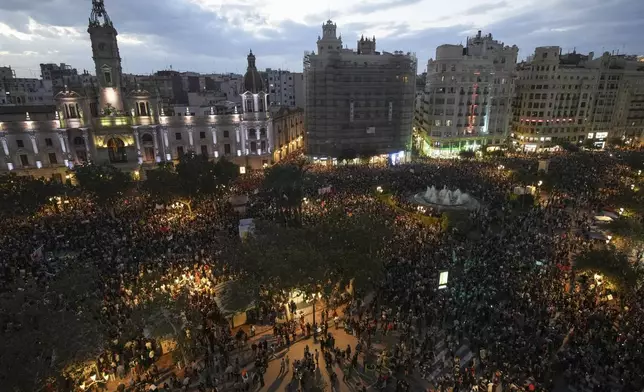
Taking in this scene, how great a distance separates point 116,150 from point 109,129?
10.0 ft

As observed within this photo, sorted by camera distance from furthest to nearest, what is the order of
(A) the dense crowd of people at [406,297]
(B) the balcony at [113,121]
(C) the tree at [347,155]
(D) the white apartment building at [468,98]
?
(D) the white apartment building at [468,98] → (C) the tree at [347,155] → (B) the balcony at [113,121] → (A) the dense crowd of people at [406,297]

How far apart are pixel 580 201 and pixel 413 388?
31.4 meters

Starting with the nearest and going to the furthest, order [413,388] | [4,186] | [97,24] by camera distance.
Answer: [413,388]
[4,186]
[97,24]

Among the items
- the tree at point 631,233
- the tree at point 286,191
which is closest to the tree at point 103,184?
the tree at point 286,191

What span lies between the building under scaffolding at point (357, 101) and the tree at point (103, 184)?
107ft

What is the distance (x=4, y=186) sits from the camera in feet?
109

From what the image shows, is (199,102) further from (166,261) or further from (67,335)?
(67,335)

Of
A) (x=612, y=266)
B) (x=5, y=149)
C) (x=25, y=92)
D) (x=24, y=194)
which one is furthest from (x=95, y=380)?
(x=25, y=92)

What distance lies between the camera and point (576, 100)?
7500 cm

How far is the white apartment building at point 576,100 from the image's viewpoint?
7331 cm

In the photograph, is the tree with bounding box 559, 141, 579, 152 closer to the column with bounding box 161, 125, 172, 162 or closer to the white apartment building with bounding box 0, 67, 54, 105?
the column with bounding box 161, 125, 172, 162


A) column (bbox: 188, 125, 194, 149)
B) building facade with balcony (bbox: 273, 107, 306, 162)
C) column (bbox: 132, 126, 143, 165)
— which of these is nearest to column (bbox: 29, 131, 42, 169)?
column (bbox: 132, 126, 143, 165)

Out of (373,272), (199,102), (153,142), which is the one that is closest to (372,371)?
(373,272)

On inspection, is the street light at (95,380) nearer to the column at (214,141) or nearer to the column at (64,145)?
the column at (214,141)
